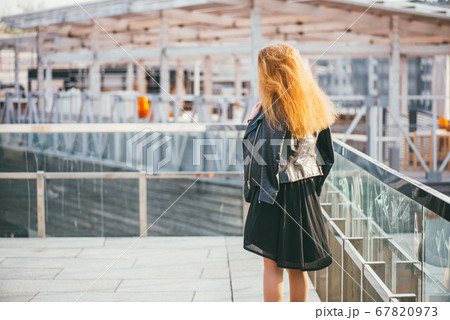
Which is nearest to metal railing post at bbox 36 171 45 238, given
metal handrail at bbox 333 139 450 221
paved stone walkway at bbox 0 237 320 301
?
paved stone walkway at bbox 0 237 320 301

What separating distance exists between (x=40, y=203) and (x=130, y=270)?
50.2 inches

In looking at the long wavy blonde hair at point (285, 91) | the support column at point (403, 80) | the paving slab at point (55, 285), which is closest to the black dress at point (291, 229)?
the long wavy blonde hair at point (285, 91)

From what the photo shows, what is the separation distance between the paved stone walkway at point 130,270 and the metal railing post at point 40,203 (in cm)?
15

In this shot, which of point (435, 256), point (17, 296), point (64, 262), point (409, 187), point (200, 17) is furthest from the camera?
point (200, 17)

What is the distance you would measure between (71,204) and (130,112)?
7497 millimetres

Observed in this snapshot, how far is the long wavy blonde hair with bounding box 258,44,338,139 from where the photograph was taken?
2086mm

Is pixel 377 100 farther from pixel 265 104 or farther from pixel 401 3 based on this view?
pixel 265 104

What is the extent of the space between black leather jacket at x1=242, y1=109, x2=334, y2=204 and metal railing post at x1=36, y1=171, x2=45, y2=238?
2.58m

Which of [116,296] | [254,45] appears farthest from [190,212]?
[254,45]

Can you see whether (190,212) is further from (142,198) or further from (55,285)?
(55,285)

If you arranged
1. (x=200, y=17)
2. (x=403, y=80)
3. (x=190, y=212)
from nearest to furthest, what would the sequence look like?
(x=190, y=212), (x=200, y=17), (x=403, y=80)

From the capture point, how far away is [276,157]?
6.95ft
